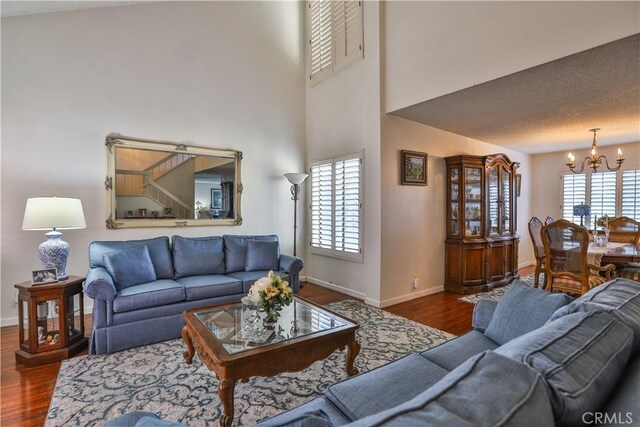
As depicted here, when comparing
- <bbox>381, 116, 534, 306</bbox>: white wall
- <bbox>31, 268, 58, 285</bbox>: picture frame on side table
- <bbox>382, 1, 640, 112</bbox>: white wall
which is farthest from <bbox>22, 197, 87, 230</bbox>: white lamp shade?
<bbox>382, 1, 640, 112</bbox>: white wall

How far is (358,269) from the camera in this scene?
4426mm

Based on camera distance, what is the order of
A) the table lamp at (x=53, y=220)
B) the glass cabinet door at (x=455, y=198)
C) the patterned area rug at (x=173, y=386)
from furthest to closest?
the glass cabinet door at (x=455, y=198) < the table lamp at (x=53, y=220) < the patterned area rug at (x=173, y=386)

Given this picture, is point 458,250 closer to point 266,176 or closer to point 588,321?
point 266,176

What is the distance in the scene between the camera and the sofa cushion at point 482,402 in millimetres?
609

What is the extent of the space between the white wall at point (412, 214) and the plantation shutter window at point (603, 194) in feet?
9.34

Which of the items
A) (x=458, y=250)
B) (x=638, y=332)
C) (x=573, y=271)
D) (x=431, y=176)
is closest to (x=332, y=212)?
(x=431, y=176)

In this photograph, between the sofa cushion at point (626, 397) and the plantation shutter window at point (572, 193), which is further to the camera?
the plantation shutter window at point (572, 193)

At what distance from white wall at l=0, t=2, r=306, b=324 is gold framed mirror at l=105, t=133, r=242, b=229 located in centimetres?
12

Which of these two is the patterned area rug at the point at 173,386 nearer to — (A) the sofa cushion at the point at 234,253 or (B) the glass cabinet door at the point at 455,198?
(A) the sofa cushion at the point at 234,253

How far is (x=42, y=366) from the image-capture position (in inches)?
99.6

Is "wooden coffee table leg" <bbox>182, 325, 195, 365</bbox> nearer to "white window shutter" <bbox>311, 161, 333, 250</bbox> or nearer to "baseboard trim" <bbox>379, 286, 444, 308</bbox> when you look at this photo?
"baseboard trim" <bbox>379, 286, 444, 308</bbox>

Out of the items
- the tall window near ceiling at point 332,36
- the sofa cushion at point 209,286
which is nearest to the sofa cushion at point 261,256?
the sofa cushion at point 209,286

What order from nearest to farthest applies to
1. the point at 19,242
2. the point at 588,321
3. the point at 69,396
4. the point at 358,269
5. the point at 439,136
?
1. the point at 588,321
2. the point at 69,396
3. the point at 19,242
4. the point at 358,269
5. the point at 439,136

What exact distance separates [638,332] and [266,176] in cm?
451
